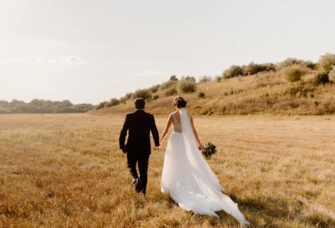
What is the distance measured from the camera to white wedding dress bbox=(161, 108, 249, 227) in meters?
4.64

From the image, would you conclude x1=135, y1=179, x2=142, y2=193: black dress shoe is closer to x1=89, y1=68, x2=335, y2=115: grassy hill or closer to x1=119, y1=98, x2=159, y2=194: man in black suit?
x1=119, y1=98, x2=159, y2=194: man in black suit

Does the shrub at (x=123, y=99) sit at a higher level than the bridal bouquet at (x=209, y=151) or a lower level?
higher

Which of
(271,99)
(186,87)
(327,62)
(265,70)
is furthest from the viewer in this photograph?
(265,70)

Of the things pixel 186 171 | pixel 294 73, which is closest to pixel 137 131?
pixel 186 171

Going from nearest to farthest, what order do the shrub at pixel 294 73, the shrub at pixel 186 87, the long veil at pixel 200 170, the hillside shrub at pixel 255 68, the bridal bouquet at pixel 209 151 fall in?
the long veil at pixel 200 170 → the bridal bouquet at pixel 209 151 → the shrub at pixel 294 73 → the shrub at pixel 186 87 → the hillside shrub at pixel 255 68

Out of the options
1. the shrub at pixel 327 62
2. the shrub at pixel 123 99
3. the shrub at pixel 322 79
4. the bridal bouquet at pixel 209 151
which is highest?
the shrub at pixel 327 62

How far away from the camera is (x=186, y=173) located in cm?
515

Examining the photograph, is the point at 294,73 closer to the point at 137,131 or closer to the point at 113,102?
the point at 137,131

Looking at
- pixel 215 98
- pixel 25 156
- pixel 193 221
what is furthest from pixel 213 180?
pixel 215 98

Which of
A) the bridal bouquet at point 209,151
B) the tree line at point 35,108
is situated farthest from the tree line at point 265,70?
the bridal bouquet at point 209,151

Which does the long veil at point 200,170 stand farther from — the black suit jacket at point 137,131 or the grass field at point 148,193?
the black suit jacket at point 137,131

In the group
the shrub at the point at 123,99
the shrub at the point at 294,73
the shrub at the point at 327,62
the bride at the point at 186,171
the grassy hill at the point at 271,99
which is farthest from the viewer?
the shrub at the point at 123,99

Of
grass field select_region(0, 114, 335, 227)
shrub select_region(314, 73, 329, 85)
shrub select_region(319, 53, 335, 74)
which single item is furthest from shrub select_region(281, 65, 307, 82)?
grass field select_region(0, 114, 335, 227)

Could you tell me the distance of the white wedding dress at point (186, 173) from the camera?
4.64 m
